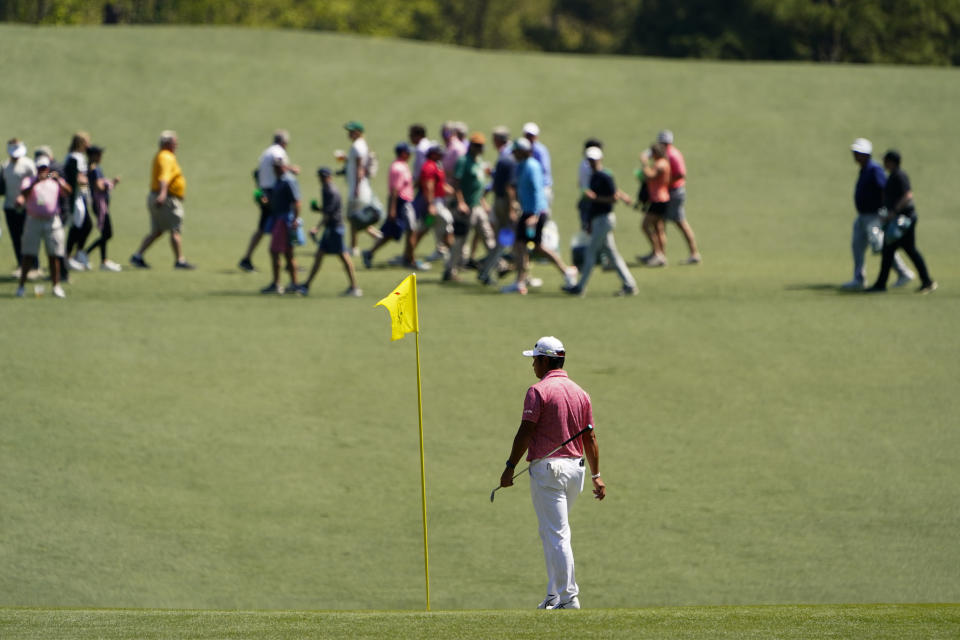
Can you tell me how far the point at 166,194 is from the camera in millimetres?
19609

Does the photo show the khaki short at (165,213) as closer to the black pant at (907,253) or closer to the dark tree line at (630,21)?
the black pant at (907,253)

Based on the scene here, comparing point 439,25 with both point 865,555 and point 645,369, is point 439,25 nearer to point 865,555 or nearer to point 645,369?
point 645,369

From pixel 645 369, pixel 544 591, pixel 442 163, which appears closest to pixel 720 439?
pixel 645 369

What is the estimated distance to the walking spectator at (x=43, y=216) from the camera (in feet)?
54.3

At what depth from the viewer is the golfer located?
8875 millimetres

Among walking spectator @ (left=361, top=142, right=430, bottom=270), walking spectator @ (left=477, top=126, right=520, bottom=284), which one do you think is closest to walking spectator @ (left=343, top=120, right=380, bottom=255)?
walking spectator @ (left=361, top=142, right=430, bottom=270)

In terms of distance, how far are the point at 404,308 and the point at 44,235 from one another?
819 cm

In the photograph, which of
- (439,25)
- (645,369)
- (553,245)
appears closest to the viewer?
(645,369)

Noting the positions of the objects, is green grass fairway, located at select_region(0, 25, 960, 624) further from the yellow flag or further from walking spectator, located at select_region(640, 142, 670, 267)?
the yellow flag

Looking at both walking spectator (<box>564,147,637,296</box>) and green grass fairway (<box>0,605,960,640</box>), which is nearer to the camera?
green grass fairway (<box>0,605,960,640</box>)

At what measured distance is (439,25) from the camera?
230ft

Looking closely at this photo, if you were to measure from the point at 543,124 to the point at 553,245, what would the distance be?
12132 millimetres

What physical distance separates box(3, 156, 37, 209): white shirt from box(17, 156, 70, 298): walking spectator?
568 mm

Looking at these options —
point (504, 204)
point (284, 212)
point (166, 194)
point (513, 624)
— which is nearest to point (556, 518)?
point (513, 624)
